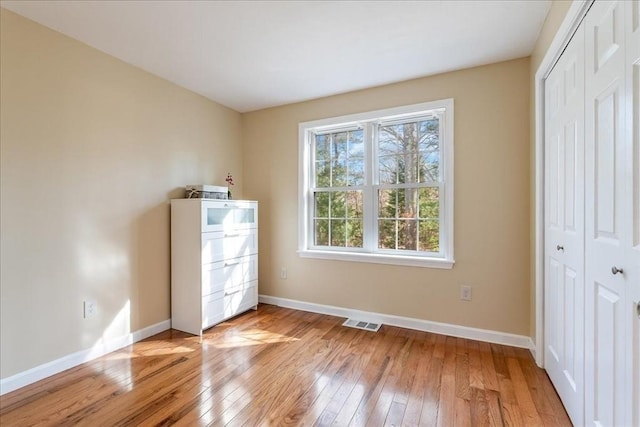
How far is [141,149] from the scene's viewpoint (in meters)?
2.62

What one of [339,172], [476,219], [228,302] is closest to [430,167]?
[476,219]

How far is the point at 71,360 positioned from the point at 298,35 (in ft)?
9.40

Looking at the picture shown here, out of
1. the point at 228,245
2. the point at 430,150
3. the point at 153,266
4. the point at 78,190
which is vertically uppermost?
the point at 430,150

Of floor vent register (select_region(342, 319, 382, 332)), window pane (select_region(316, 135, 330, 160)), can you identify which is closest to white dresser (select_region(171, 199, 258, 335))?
window pane (select_region(316, 135, 330, 160))

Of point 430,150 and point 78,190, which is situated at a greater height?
point 430,150

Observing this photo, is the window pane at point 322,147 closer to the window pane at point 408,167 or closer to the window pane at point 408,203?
the window pane at point 408,167

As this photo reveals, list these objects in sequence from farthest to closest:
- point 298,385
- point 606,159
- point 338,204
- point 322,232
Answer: point 322,232
point 338,204
point 298,385
point 606,159

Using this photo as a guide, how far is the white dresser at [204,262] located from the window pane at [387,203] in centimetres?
148

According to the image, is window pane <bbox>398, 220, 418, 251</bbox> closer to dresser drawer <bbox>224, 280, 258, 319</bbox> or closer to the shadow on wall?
dresser drawer <bbox>224, 280, 258, 319</bbox>

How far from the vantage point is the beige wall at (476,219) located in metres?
2.43

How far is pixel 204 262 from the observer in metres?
2.71

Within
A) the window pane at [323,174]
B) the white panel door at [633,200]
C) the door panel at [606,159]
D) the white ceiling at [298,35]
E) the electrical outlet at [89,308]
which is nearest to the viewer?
the white panel door at [633,200]

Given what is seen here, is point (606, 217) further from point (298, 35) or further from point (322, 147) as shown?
point (322, 147)

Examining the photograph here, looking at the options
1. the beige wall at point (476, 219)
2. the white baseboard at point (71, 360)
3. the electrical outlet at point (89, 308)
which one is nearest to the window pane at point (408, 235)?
the beige wall at point (476, 219)
